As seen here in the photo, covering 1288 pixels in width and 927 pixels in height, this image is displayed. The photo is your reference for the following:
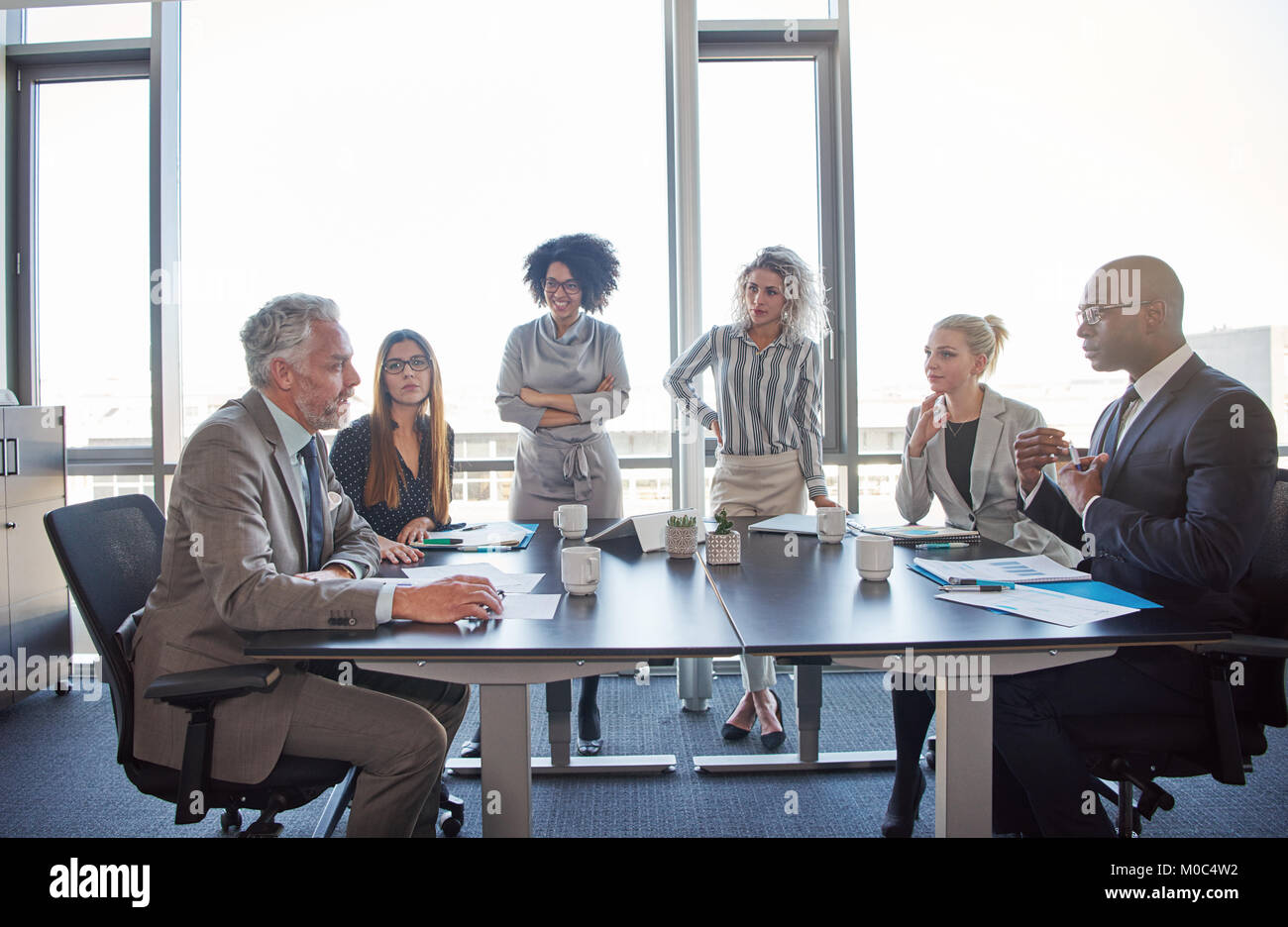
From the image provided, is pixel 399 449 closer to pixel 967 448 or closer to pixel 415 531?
pixel 415 531

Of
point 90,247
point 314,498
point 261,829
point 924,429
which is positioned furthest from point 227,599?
point 90,247

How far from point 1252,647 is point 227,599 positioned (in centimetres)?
201

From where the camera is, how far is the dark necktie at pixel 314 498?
191cm

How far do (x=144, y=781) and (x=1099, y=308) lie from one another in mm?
2437

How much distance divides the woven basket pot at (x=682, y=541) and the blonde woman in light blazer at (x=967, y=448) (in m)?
0.95

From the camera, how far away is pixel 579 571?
168cm

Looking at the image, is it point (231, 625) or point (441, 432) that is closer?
point (231, 625)

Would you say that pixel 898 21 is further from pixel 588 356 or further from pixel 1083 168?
pixel 588 356

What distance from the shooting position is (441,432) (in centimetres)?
267

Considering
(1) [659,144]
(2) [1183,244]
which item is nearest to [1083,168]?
(2) [1183,244]

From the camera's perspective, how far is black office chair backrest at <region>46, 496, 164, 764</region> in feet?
5.10

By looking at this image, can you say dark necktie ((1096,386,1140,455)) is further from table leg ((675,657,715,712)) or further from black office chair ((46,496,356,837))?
black office chair ((46,496,356,837))

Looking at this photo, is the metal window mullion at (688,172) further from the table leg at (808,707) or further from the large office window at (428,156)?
the table leg at (808,707)

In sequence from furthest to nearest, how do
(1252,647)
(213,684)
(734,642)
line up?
(1252,647) < (213,684) < (734,642)
